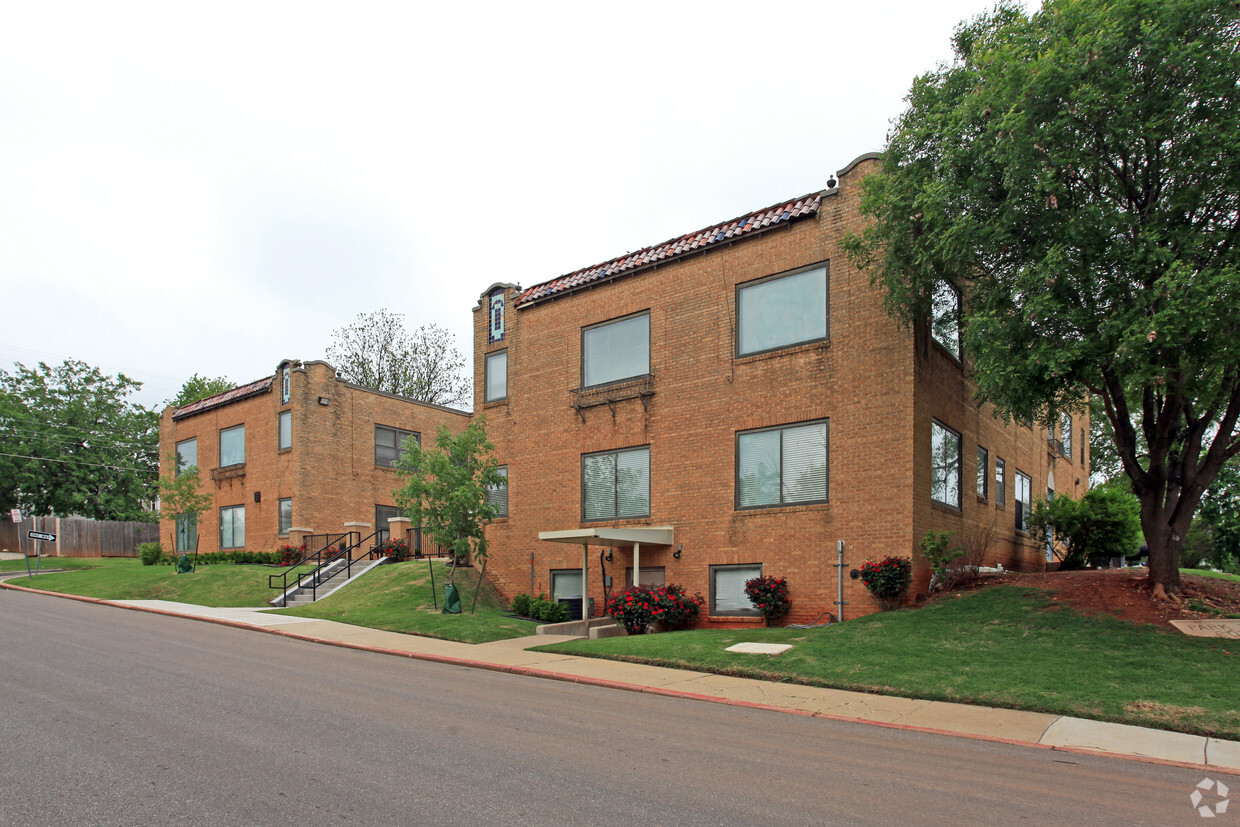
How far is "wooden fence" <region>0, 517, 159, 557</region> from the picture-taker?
1875 inches

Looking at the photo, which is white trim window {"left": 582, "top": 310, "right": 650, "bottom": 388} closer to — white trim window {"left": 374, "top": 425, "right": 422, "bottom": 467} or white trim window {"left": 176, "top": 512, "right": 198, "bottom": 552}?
white trim window {"left": 374, "top": 425, "right": 422, "bottom": 467}

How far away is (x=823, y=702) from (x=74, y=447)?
51.1 m

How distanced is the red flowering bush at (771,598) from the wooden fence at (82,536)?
148 ft

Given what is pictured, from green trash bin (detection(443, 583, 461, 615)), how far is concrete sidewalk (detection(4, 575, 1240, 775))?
272cm

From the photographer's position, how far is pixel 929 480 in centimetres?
1762

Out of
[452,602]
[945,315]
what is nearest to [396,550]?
[452,602]

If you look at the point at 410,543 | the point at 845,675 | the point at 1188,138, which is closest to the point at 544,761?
the point at 845,675

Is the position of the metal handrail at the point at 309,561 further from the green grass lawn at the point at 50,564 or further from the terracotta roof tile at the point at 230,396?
the green grass lawn at the point at 50,564

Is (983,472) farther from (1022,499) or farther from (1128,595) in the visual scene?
(1128,595)

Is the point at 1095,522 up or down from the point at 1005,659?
up

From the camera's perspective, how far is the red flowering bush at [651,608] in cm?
1838

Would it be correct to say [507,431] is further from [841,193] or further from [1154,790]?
[1154,790]

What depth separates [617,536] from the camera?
18938mm

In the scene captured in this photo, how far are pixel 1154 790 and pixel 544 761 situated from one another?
5285 mm
